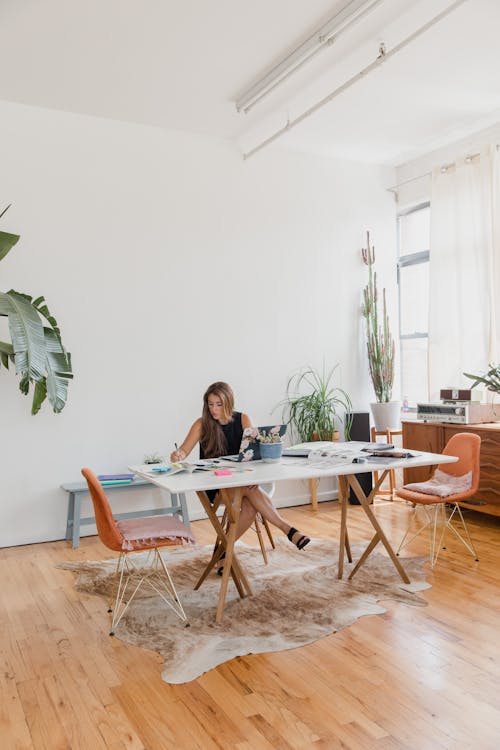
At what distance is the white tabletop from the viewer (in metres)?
3.26

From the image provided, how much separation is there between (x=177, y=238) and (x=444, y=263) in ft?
8.25

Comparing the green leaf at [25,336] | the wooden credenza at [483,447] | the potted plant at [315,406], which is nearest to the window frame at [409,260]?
the potted plant at [315,406]

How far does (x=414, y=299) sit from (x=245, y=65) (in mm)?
3270

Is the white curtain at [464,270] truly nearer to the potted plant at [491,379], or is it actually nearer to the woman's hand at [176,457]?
the potted plant at [491,379]

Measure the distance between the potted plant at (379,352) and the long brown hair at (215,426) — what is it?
2.56 m

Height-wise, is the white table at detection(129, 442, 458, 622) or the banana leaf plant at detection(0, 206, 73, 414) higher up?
the banana leaf plant at detection(0, 206, 73, 414)

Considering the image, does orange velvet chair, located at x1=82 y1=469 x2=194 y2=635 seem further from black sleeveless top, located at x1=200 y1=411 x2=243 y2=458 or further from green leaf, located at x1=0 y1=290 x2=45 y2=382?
green leaf, located at x1=0 y1=290 x2=45 y2=382

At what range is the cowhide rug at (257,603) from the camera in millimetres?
3045

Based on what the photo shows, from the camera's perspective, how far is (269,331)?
20.4 feet

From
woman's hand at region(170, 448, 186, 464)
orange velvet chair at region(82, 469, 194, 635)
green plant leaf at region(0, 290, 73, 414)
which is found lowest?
orange velvet chair at region(82, 469, 194, 635)

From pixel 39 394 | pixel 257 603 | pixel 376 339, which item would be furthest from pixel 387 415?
pixel 39 394

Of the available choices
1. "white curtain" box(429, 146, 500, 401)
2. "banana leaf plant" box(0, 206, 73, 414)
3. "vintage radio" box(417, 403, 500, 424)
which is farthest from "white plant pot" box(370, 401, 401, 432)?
A: "banana leaf plant" box(0, 206, 73, 414)

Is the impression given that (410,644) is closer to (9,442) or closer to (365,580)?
(365,580)

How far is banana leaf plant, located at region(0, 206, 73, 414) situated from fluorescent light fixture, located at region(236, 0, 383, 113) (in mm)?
2042
